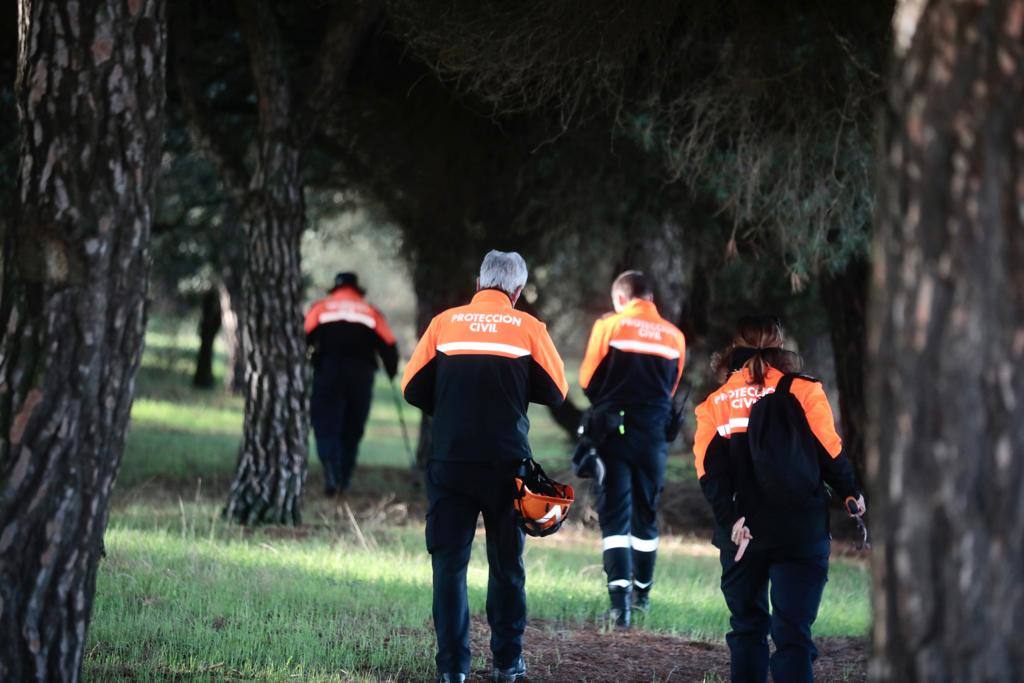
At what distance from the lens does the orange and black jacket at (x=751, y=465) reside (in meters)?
5.77

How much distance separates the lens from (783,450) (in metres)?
5.74

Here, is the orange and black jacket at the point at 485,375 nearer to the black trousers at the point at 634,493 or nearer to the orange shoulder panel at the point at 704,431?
the orange shoulder panel at the point at 704,431

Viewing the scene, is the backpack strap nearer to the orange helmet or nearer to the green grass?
the orange helmet

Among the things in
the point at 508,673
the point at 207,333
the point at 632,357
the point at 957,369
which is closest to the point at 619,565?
the point at 632,357

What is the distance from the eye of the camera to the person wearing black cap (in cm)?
1397

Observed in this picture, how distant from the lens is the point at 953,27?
331 cm

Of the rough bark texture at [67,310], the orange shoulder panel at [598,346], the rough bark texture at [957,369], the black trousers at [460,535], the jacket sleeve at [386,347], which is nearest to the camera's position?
the rough bark texture at [957,369]

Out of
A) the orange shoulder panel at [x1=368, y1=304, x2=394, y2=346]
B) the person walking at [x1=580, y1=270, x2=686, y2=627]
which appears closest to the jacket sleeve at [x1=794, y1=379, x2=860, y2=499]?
the person walking at [x1=580, y1=270, x2=686, y2=627]

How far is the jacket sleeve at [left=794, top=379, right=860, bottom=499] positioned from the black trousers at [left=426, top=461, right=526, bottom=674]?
1.35 m

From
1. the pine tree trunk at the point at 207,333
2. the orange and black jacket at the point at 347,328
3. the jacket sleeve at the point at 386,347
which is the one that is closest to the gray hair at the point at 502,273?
the jacket sleeve at the point at 386,347

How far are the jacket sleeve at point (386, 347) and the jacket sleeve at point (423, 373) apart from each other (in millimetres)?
7133

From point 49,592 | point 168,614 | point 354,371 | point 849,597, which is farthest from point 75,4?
point 354,371

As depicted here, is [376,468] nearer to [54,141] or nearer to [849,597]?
[849,597]

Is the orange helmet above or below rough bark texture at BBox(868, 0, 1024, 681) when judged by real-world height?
below
